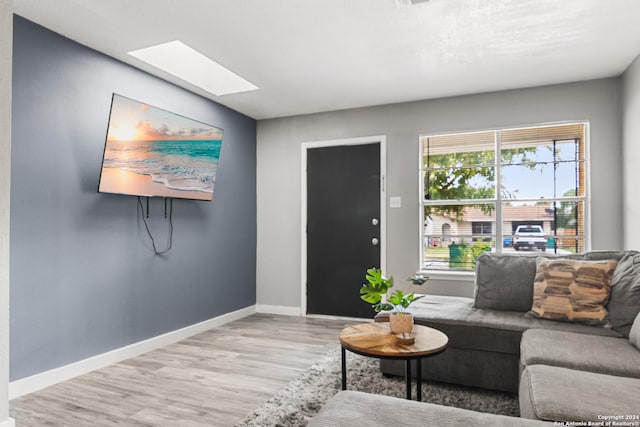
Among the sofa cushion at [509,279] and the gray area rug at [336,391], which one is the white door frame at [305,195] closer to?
the sofa cushion at [509,279]

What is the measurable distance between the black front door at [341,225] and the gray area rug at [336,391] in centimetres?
165

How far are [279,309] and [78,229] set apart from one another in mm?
2650

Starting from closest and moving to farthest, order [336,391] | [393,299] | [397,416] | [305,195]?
[397,416] < [393,299] < [336,391] < [305,195]

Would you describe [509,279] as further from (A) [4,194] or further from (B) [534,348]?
(A) [4,194]

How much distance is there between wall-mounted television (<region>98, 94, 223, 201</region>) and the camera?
3.03 m

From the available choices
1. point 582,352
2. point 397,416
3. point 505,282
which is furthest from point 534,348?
A: point 397,416

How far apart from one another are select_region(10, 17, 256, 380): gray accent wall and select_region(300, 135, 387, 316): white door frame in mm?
1255

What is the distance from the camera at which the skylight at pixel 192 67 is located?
347 centimetres

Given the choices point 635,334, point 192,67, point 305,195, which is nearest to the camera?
point 635,334

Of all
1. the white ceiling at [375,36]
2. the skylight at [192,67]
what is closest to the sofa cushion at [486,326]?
the white ceiling at [375,36]

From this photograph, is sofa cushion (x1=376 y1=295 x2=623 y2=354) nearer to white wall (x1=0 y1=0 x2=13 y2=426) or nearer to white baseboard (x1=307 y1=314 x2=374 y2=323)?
white baseboard (x1=307 y1=314 x2=374 y2=323)

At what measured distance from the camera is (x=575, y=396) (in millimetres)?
1479

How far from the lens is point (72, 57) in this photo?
295 centimetres

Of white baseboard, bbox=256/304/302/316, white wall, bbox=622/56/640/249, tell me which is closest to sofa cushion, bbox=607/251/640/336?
white wall, bbox=622/56/640/249
